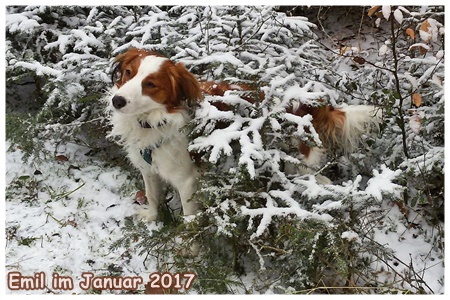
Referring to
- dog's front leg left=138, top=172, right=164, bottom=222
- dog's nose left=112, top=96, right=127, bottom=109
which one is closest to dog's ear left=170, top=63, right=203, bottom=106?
dog's nose left=112, top=96, right=127, bottom=109

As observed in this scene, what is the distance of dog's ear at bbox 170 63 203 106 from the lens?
240 cm

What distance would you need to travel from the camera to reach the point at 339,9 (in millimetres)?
4410

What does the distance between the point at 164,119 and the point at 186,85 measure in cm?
21

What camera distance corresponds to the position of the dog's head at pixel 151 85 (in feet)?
7.45

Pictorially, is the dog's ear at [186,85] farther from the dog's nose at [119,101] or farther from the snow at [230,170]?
the dog's nose at [119,101]

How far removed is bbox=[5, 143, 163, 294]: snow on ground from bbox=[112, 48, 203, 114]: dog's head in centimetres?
90

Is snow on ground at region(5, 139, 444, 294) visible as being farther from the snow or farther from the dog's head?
the dog's head

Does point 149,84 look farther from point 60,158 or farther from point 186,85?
point 60,158

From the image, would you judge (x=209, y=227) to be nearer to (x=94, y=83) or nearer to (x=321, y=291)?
(x=321, y=291)

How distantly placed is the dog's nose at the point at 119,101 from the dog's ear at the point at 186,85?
Result: 0.28 metres

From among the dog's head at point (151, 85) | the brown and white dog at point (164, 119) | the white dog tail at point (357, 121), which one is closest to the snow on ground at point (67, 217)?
the brown and white dog at point (164, 119)

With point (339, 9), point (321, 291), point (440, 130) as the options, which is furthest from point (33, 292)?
point (339, 9)

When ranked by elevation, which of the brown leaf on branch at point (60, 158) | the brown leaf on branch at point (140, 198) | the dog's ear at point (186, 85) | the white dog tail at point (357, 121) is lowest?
the brown leaf on branch at point (140, 198)

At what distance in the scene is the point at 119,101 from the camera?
2238 millimetres
